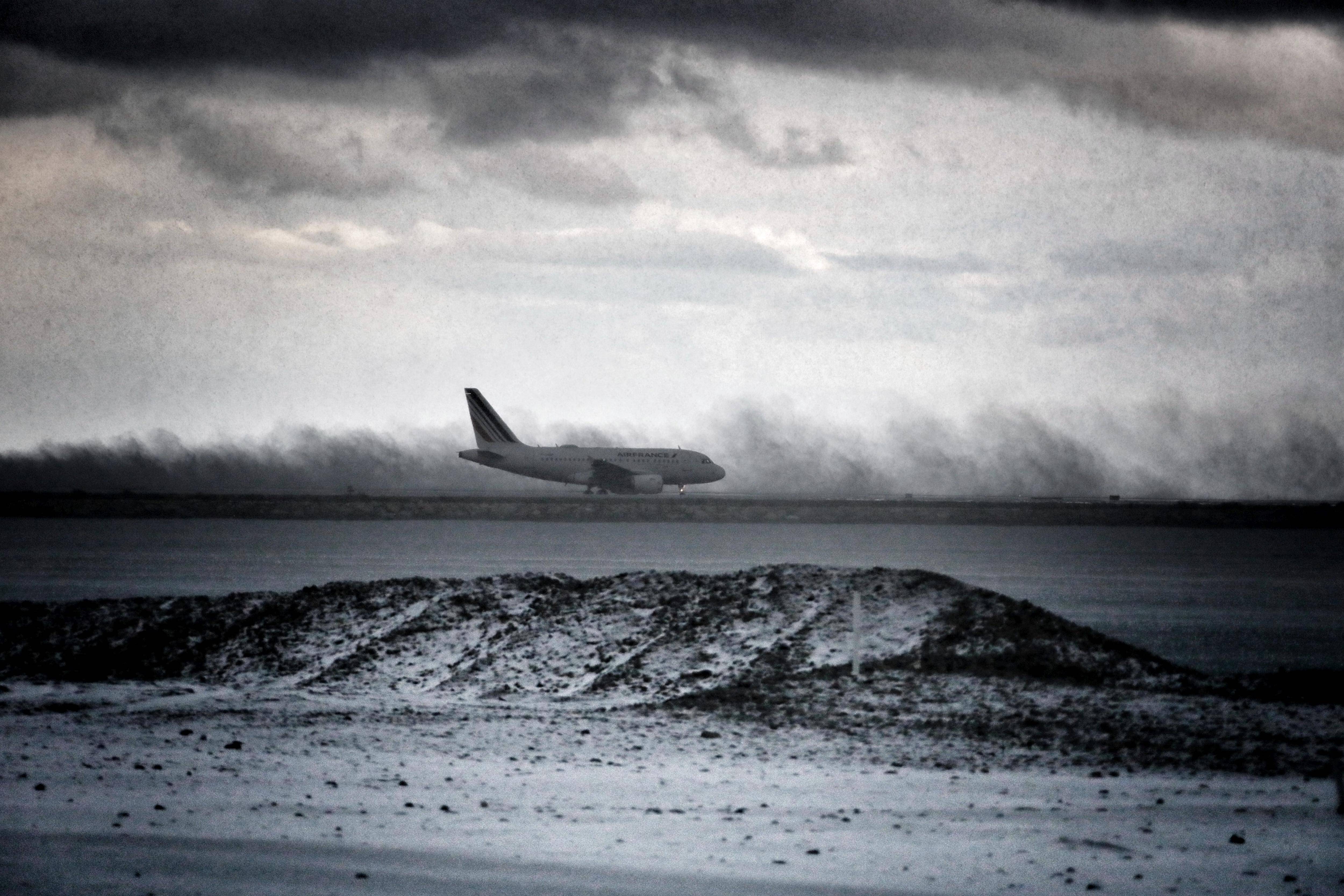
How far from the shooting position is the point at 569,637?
2389cm

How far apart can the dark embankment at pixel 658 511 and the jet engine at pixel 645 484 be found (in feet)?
27.4

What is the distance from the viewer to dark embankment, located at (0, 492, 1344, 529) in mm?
152750

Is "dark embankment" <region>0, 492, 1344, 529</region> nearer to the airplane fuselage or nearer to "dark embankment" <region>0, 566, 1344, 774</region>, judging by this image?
the airplane fuselage

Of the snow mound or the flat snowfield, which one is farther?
the snow mound

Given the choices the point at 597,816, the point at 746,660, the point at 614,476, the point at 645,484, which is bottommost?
the point at 597,816

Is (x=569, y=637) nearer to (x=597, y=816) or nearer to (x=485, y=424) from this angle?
(x=597, y=816)

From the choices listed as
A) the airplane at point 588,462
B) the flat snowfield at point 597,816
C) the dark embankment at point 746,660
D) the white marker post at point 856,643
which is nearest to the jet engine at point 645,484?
the airplane at point 588,462

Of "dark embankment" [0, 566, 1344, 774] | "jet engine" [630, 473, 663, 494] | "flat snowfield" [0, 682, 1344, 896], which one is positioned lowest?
"flat snowfield" [0, 682, 1344, 896]

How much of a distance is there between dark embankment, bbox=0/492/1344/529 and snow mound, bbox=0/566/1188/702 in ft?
389

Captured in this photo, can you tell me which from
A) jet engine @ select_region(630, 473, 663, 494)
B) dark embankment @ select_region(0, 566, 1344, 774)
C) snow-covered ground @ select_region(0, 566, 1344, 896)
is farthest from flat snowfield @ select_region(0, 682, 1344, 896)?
jet engine @ select_region(630, 473, 663, 494)

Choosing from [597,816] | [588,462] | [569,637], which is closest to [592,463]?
[588,462]

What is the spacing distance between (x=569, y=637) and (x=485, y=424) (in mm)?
125402

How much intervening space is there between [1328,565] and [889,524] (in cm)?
9165

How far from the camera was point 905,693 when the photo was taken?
1959 cm
